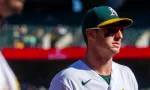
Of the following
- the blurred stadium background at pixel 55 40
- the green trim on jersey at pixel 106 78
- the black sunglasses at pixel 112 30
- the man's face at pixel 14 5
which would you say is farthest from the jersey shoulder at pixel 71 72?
the blurred stadium background at pixel 55 40

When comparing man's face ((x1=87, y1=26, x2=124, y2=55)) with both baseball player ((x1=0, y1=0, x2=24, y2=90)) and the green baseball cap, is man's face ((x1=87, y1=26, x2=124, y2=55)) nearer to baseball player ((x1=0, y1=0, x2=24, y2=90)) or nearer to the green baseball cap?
the green baseball cap

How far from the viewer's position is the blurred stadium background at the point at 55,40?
8.28 meters

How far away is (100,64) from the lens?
3.08 metres

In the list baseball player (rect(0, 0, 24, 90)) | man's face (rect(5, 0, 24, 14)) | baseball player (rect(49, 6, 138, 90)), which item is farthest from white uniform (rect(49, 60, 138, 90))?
man's face (rect(5, 0, 24, 14))

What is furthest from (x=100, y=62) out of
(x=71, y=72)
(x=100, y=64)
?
(x=71, y=72)

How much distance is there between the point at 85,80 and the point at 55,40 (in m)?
8.44

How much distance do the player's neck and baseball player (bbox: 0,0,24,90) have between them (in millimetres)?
920

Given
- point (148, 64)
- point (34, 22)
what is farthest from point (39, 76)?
point (34, 22)

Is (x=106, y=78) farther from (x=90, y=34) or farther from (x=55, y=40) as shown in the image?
(x=55, y=40)

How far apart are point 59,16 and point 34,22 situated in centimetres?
78

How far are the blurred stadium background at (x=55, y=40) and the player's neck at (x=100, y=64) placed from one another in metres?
5.15

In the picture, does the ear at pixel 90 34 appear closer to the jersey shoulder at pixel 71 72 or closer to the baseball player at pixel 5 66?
the jersey shoulder at pixel 71 72

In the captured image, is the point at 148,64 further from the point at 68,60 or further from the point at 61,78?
the point at 61,78

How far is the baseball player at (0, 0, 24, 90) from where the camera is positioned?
1.94 metres
